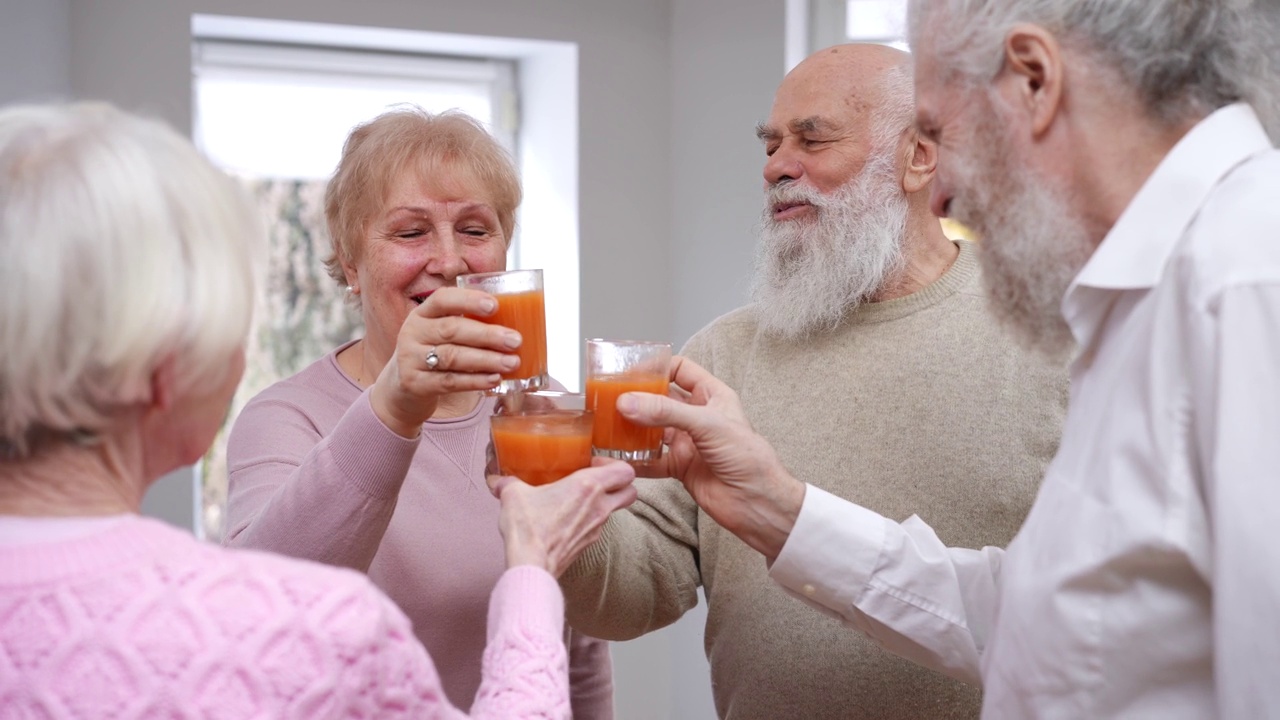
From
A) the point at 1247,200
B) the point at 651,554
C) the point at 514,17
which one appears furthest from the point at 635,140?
the point at 1247,200

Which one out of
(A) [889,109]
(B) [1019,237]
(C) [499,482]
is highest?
A: (A) [889,109]

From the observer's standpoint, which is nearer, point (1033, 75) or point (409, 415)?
point (1033, 75)

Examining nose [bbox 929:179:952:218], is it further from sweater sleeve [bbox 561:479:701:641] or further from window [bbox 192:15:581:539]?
window [bbox 192:15:581:539]

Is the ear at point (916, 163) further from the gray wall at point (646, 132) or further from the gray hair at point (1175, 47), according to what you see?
the gray wall at point (646, 132)

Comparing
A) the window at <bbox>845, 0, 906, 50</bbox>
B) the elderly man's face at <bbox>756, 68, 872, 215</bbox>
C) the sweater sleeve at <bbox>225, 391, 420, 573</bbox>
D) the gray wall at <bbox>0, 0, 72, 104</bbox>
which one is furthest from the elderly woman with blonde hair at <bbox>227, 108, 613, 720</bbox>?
the window at <bbox>845, 0, 906, 50</bbox>

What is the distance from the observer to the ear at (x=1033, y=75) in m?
1.29

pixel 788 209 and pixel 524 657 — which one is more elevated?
pixel 788 209

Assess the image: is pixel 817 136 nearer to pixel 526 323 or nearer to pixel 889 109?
pixel 889 109

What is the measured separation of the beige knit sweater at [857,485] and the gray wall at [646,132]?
1671mm

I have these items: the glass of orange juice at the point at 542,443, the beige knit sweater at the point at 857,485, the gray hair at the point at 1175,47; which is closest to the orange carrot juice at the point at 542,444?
the glass of orange juice at the point at 542,443

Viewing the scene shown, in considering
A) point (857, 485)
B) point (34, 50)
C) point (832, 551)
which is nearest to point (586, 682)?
point (857, 485)

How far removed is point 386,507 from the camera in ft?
5.44

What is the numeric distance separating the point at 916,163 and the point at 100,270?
1643mm

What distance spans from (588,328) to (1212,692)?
3043 millimetres
